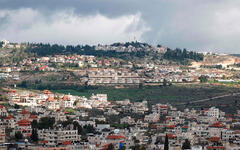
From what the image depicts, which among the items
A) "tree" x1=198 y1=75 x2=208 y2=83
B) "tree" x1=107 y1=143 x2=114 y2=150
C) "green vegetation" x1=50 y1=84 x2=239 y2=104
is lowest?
"tree" x1=107 y1=143 x2=114 y2=150

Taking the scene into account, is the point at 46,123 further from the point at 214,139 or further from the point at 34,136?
the point at 214,139

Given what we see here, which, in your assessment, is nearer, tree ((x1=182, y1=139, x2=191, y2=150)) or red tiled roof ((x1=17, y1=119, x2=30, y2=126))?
tree ((x1=182, y1=139, x2=191, y2=150))

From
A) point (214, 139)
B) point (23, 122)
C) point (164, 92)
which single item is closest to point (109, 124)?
point (23, 122)

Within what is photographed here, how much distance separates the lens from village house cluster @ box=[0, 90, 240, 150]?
7944cm

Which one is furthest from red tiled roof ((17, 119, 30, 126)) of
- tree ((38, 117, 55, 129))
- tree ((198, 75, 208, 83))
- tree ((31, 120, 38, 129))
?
tree ((198, 75, 208, 83))

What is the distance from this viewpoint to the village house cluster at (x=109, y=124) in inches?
3127

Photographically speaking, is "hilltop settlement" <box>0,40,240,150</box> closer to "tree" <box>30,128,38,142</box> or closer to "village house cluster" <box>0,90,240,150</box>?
"village house cluster" <box>0,90,240,150</box>

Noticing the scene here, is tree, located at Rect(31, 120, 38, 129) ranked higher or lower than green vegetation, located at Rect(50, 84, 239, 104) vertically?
lower

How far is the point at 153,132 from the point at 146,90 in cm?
5028

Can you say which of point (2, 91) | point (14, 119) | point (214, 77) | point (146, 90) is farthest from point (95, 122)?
point (214, 77)

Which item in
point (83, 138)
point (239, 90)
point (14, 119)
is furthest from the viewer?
point (239, 90)

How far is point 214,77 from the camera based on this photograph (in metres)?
163

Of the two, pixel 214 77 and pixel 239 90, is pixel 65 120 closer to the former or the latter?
pixel 239 90

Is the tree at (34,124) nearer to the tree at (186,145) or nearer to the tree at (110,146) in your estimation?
the tree at (110,146)
